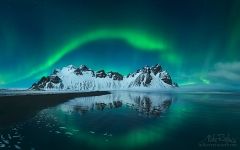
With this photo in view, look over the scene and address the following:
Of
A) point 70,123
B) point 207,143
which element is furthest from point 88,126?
point 207,143

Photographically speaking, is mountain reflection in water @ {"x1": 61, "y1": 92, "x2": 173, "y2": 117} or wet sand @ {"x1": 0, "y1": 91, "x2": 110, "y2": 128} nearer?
wet sand @ {"x1": 0, "y1": 91, "x2": 110, "y2": 128}

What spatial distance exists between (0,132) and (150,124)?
1486cm

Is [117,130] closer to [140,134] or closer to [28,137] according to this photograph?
[140,134]

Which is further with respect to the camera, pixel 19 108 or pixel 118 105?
pixel 118 105

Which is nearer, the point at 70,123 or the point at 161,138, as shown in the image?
the point at 161,138

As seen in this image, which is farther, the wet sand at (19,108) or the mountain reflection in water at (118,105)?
the mountain reflection in water at (118,105)

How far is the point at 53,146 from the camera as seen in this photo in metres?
17.5

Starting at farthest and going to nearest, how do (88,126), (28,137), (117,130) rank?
(88,126) < (117,130) < (28,137)

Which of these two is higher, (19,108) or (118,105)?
(118,105)

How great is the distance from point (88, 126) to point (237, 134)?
46.3ft

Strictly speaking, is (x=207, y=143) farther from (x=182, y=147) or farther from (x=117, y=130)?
(x=117, y=130)

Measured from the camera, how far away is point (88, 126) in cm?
2559

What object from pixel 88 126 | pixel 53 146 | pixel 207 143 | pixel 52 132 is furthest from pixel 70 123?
pixel 207 143

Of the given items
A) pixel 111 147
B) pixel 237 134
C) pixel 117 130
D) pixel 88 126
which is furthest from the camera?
pixel 88 126
